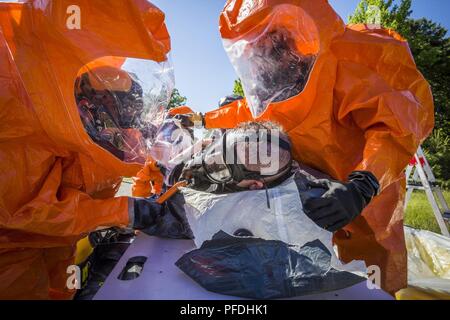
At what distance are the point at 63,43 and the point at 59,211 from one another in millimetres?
749

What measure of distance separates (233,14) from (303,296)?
1.84 meters

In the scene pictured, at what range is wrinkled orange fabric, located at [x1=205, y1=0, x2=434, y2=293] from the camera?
5.74ft

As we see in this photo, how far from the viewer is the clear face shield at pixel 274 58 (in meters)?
1.99

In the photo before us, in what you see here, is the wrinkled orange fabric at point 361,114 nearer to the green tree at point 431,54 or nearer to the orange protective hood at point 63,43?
the orange protective hood at point 63,43

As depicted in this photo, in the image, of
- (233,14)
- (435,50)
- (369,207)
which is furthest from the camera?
(435,50)

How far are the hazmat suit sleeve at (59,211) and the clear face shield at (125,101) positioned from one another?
0.99 ft

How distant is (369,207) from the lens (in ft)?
6.34

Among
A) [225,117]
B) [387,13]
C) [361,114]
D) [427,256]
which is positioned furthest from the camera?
[387,13]

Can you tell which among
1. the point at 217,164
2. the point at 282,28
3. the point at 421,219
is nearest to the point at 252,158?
the point at 217,164

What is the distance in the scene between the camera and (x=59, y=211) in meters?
1.42

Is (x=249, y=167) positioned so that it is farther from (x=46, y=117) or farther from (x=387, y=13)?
(x=387, y=13)

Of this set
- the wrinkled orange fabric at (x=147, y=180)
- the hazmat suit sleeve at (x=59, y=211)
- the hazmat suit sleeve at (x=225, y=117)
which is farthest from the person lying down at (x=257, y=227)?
the hazmat suit sleeve at (x=225, y=117)
